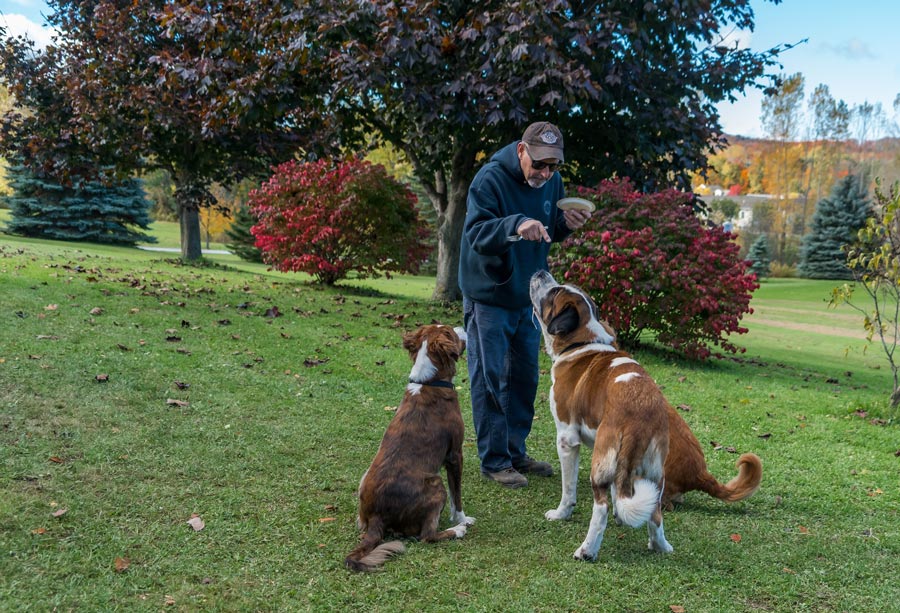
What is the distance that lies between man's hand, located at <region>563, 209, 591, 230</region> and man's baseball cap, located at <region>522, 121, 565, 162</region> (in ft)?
1.54

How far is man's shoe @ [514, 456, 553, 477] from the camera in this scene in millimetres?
5133

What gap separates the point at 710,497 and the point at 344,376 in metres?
4.19

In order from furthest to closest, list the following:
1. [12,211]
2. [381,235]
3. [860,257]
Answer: [12,211] → [381,235] → [860,257]

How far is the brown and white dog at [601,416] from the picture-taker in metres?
3.49

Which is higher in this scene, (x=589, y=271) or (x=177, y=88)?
(x=177, y=88)

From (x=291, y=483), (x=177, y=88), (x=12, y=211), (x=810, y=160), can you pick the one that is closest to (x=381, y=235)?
(x=177, y=88)

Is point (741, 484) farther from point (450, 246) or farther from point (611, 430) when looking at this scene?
point (450, 246)

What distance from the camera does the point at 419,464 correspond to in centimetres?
376

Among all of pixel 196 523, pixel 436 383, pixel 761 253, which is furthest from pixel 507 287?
pixel 761 253

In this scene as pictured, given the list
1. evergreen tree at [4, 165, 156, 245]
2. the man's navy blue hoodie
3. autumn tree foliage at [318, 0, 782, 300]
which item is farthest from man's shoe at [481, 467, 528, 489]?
evergreen tree at [4, 165, 156, 245]

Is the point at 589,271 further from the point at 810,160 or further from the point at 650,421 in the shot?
the point at 810,160

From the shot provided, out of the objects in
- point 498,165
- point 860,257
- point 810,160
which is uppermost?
point 810,160

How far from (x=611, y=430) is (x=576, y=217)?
5.64ft

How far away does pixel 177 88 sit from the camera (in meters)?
13.4
